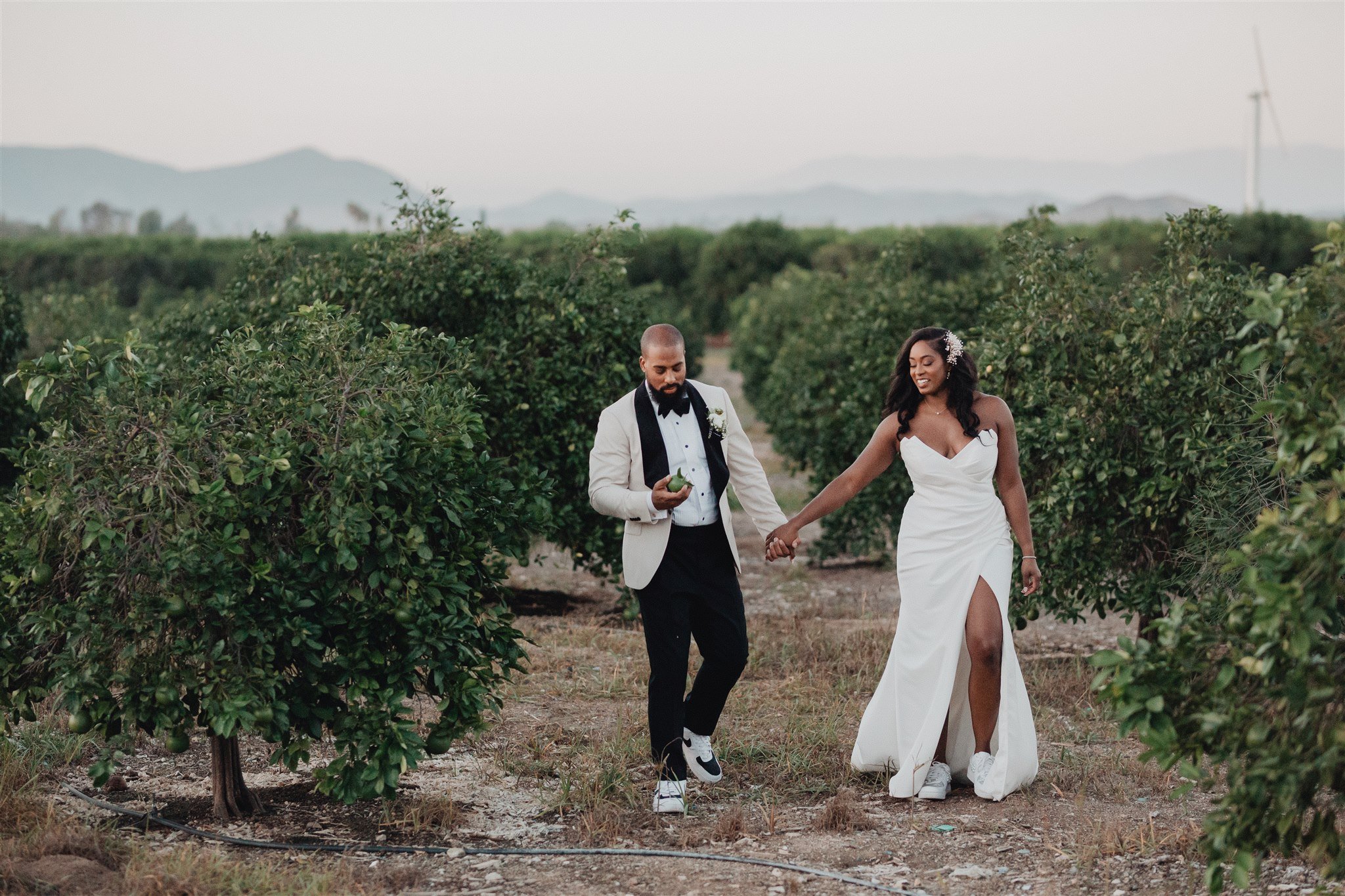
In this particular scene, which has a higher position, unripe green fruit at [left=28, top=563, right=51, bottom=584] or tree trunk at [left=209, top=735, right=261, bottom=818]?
unripe green fruit at [left=28, top=563, right=51, bottom=584]

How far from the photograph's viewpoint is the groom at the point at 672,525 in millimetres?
5504

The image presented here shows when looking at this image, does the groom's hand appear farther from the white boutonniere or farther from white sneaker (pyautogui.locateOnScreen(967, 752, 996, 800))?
white sneaker (pyautogui.locateOnScreen(967, 752, 996, 800))

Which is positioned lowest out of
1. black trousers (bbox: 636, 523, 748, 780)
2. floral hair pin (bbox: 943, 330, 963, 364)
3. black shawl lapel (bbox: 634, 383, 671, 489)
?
black trousers (bbox: 636, 523, 748, 780)

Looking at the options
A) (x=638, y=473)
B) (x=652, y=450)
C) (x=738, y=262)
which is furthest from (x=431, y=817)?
(x=738, y=262)

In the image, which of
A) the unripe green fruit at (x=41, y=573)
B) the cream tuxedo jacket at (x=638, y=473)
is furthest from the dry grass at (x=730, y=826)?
the unripe green fruit at (x=41, y=573)

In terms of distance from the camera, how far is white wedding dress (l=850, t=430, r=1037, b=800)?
5.62 meters

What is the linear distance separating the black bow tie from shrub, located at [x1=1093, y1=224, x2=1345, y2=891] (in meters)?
2.23

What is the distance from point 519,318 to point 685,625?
349cm

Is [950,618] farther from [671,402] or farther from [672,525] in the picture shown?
[671,402]

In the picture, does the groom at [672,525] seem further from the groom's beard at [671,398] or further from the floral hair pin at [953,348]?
the floral hair pin at [953,348]

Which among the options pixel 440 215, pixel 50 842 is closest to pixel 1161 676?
pixel 50 842

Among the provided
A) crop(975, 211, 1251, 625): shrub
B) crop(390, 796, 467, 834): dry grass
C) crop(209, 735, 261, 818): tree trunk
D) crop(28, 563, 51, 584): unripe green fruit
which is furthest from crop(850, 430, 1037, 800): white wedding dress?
crop(28, 563, 51, 584): unripe green fruit

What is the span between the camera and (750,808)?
5.59 metres

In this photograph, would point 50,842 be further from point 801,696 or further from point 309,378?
point 801,696
